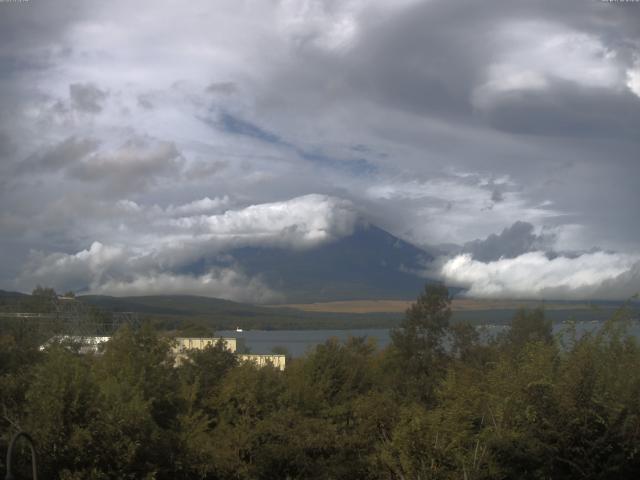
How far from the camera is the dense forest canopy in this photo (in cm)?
2070

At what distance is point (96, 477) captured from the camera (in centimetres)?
2061

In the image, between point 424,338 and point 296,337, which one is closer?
point 424,338

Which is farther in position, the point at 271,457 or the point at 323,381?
the point at 323,381

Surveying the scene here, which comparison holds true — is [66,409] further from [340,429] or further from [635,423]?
[635,423]

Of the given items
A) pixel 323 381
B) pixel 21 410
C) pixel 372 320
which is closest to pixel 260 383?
pixel 323 381

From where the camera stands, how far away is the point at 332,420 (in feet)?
114

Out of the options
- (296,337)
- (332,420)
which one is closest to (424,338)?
(332,420)

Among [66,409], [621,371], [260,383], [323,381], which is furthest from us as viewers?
[323,381]

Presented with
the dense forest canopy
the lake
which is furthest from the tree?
the dense forest canopy

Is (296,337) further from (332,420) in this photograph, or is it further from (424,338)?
(332,420)

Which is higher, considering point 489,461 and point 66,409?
point 66,409

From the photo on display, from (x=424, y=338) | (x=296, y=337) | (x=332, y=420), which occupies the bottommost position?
(x=296, y=337)

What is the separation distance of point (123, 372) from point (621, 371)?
1913cm

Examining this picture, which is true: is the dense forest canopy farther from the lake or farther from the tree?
the tree
